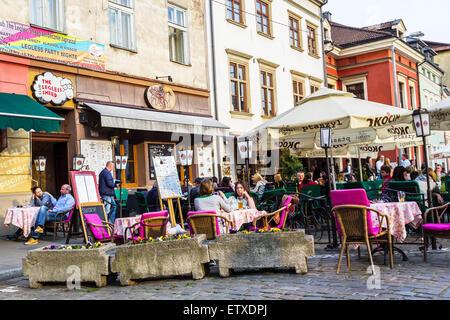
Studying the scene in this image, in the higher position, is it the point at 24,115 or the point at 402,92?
the point at 402,92

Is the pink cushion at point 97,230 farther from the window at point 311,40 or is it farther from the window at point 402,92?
the window at point 402,92

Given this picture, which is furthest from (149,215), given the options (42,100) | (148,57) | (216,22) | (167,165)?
(216,22)

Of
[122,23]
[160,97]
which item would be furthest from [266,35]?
[122,23]

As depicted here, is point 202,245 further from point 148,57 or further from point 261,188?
point 148,57

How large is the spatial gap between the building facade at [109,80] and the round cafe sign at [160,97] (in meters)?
0.03

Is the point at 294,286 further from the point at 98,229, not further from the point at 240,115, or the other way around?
the point at 240,115

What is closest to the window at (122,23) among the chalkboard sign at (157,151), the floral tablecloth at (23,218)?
the chalkboard sign at (157,151)

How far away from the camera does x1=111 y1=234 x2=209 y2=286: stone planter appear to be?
21.1 feet

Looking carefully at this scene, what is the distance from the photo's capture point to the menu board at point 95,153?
45.0ft

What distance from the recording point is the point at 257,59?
21578 millimetres

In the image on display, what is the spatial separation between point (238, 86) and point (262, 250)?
1441 centimetres

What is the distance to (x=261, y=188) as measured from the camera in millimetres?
12023

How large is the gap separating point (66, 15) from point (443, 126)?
9800mm

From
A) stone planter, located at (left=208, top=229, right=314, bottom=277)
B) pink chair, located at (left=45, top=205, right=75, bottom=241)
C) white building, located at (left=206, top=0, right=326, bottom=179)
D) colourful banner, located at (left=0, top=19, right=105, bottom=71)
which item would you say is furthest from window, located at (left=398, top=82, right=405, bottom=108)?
stone planter, located at (left=208, top=229, right=314, bottom=277)
